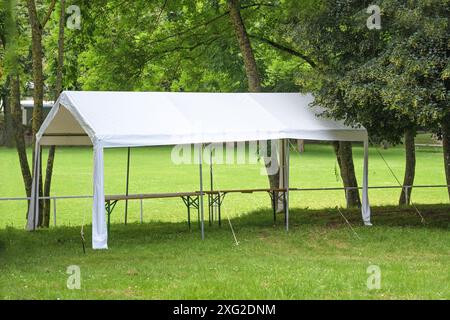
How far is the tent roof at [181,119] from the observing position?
15312 mm

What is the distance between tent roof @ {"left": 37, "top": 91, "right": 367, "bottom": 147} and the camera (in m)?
15.3

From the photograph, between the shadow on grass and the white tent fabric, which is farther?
the shadow on grass

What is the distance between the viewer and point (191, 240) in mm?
15984

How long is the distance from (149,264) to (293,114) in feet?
18.4

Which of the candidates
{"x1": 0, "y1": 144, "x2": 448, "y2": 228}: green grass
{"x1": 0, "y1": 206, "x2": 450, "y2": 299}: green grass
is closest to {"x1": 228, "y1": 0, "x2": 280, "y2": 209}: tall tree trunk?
{"x1": 0, "y1": 144, "x2": 448, "y2": 228}: green grass

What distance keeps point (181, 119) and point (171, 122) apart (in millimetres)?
259

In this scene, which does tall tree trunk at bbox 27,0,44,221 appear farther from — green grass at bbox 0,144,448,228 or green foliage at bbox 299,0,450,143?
green foliage at bbox 299,0,450,143

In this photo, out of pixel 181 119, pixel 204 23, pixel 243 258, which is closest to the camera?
pixel 243 258

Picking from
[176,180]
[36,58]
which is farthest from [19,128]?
[176,180]

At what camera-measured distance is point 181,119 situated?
16156mm

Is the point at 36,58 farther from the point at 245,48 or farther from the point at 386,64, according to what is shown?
the point at 386,64

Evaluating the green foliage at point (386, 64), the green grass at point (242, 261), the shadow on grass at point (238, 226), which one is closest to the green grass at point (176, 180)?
the shadow on grass at point (238, 226)
